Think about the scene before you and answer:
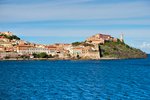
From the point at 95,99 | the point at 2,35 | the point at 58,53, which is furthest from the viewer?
the point at 2,35

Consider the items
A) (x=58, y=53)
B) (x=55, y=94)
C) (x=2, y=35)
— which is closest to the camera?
(x=55, y=94)

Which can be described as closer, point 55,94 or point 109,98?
point 109,98

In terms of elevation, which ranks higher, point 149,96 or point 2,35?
point 2,35

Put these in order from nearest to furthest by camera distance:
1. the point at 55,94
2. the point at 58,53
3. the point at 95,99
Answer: the point at 95,99 → the point at 55,94 → the point at 58,53

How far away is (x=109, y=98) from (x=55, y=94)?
202 inches

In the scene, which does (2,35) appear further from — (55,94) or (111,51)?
(55,94)

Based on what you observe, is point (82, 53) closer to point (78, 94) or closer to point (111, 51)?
point (111, 51)

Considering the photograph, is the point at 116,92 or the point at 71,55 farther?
the point at 71,55

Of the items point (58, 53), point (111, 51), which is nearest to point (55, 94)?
point (58, 53)

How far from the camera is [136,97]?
32.5 m

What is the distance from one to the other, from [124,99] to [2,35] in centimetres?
16865

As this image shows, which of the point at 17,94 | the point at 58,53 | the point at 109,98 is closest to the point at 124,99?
the point at 109,98

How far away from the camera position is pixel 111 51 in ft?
643

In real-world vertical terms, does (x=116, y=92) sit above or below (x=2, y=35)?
below
